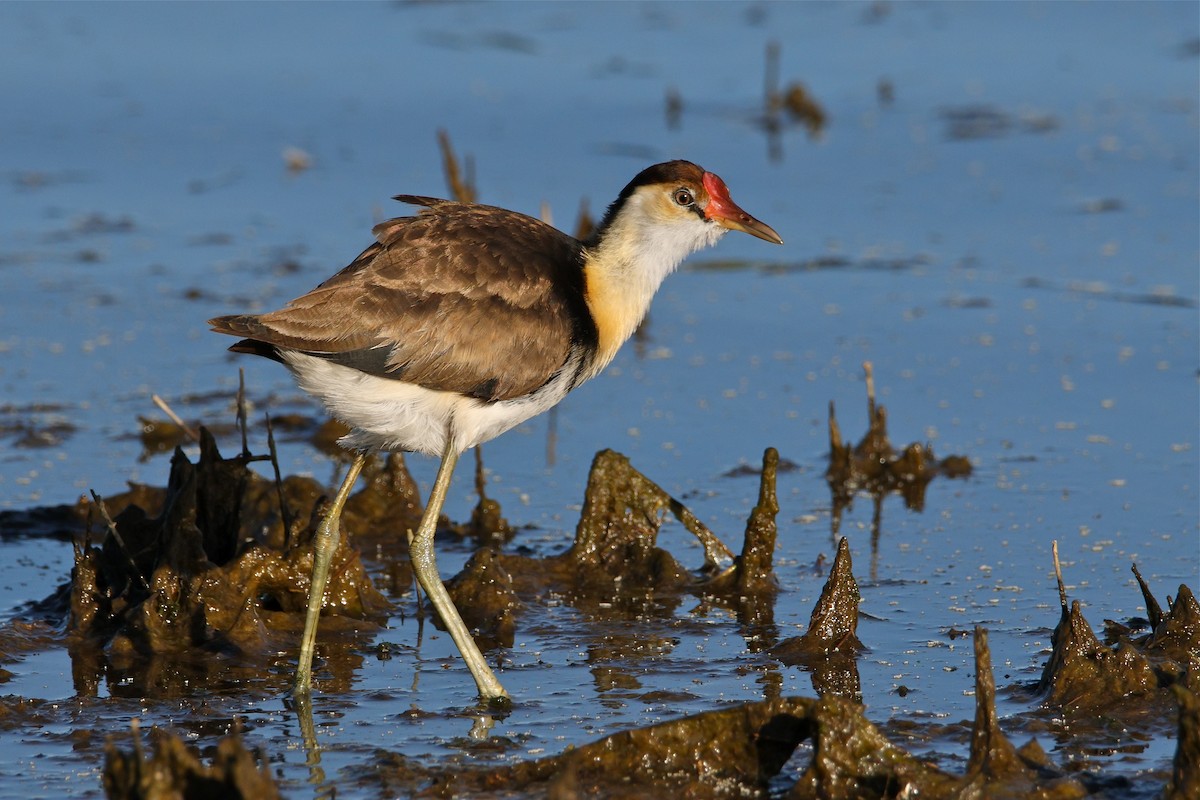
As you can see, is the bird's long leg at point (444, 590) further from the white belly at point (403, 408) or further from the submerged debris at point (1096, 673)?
the submerged debris at point (1096, 673)

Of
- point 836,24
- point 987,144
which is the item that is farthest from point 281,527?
point 836,24

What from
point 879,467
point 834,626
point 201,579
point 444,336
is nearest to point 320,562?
point 201,579

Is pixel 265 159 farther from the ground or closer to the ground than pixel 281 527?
farther from the ground

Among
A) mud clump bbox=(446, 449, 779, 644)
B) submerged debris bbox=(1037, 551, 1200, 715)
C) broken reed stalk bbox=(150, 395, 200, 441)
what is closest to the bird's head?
mud clump bbox=(446, 449, 779, 644)

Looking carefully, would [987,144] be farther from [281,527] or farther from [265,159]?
[281,527]

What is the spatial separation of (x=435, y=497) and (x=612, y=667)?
0.94m

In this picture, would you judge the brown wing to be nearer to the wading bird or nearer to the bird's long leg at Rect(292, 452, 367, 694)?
the wading bird

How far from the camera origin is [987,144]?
13.2 meters

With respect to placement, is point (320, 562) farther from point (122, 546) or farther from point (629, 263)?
point (629, 263)

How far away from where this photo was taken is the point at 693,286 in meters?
11.4

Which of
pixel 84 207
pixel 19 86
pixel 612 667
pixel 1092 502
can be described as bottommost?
pixel 612 667

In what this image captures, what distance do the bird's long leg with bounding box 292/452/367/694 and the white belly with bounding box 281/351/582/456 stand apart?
0.20 metres

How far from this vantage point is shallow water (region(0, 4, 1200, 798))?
6.51 metres

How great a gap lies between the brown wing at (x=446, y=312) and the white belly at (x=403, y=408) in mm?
57
